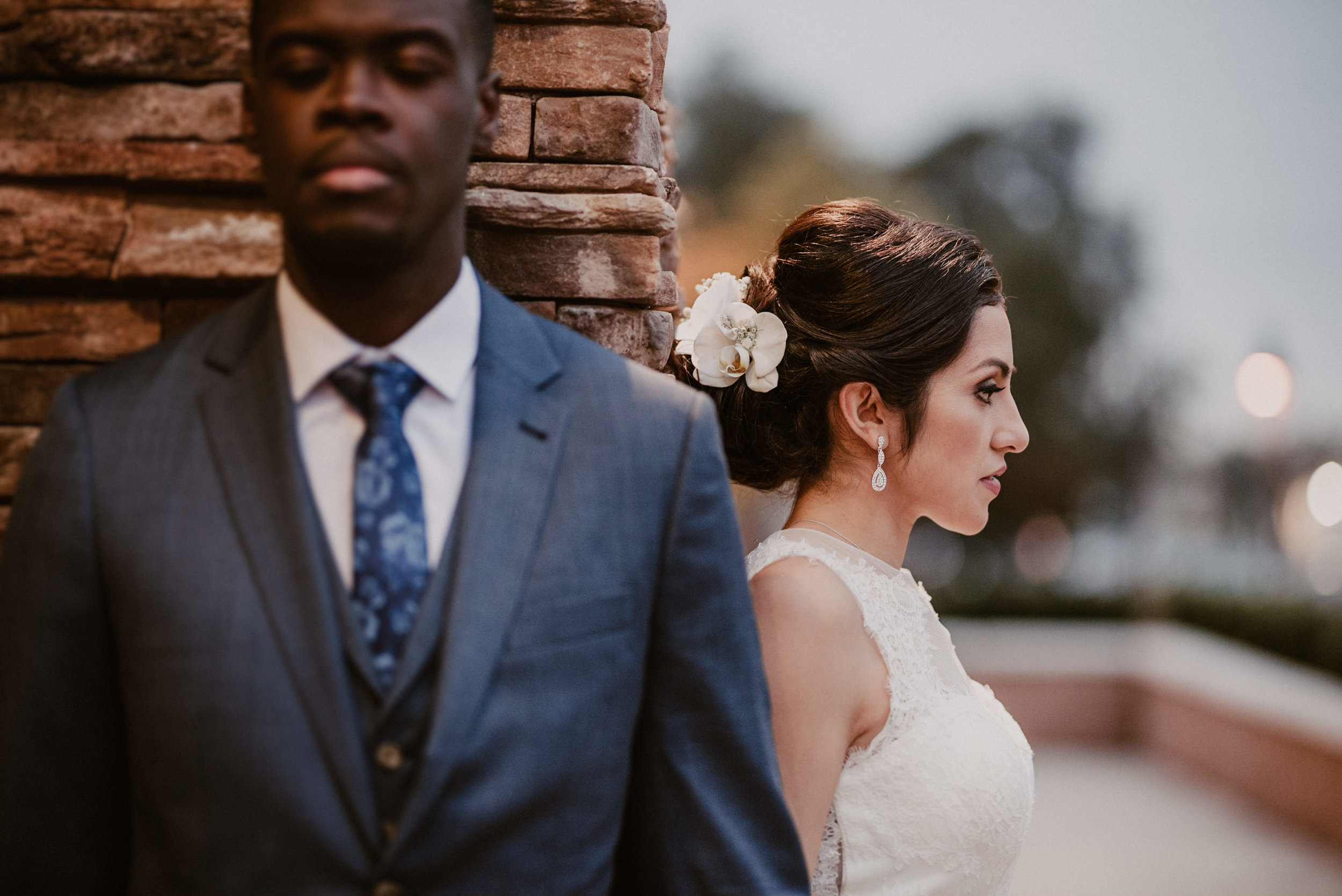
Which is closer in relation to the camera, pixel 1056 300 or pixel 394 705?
pixel 394 705

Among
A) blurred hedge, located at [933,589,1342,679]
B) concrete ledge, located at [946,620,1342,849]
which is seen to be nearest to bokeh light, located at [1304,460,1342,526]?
blurred hedge, located at [933,589,1342,679]

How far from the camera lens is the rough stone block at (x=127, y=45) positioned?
1611mm

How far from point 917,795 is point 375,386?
4.51 ft

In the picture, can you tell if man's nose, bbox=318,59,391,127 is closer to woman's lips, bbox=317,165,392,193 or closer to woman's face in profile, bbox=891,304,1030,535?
woman's lips, bbox=317,165,392,193

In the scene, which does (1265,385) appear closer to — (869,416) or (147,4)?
(869,416)

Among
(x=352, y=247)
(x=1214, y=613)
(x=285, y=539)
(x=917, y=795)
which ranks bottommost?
(x=1214, y=613)

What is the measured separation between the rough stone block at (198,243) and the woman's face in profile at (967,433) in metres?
1.35

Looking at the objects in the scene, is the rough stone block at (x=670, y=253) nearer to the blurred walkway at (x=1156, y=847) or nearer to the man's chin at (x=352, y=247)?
the man's chin at (x=352, y=247)

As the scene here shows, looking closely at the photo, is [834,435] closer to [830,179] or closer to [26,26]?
[26,26]

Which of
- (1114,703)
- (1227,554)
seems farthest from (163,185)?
(1227,554)

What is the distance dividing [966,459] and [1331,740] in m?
6.41

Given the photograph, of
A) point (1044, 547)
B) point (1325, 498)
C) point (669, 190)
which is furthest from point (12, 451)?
point (1044, 547)

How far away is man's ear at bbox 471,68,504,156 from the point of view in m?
1.31

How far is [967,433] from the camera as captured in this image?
2211 millimetres
